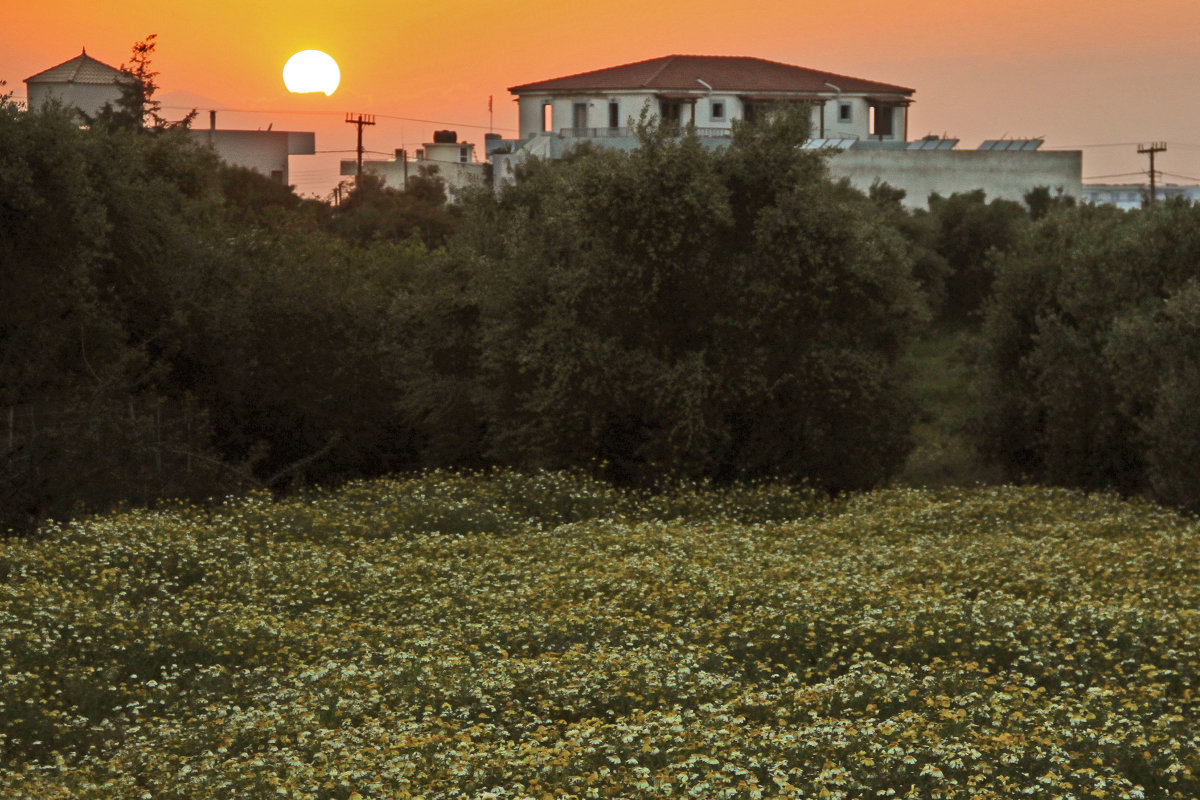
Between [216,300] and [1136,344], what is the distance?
1932 cm

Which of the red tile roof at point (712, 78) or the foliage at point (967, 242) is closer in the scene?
the foliage at point (967, 242)

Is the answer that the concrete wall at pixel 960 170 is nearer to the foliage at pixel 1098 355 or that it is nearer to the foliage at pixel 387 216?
the foliage at pixel 387 216

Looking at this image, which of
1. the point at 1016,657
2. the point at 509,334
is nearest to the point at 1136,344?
the point at 509,334

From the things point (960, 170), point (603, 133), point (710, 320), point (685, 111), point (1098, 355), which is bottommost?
point (1098, 355)

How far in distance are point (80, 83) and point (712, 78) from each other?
121 feet

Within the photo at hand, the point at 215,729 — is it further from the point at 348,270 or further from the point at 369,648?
the point at 348,270

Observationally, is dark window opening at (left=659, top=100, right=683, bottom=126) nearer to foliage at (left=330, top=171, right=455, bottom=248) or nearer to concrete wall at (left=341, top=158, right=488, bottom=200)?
foliage at (left=330, top=171, right=455, bottom=248)

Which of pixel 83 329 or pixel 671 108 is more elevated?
pixel 671 108

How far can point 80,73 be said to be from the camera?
79375mm

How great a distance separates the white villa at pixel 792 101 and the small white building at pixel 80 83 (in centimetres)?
2349

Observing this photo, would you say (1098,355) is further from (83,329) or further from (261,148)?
(261,148)

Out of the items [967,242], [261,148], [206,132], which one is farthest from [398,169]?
[967,242]

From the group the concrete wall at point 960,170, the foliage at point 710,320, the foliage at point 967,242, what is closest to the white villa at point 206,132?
the concrete wall at point 960,170

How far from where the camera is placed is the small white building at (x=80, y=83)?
251 feet
